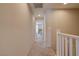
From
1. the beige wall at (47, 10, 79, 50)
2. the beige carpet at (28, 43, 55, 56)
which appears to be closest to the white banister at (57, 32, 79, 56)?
the beige carpet at (28, 43, 55, 56)

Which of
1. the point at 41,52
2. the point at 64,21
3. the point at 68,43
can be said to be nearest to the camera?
the point at 68,43

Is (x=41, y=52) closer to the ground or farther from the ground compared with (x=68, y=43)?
closer to the ground

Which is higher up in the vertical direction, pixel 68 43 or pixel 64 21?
pixel 64 21

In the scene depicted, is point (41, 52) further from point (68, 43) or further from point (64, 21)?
point (68, 43)

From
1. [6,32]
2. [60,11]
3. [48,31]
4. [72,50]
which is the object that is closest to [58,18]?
[60,11]

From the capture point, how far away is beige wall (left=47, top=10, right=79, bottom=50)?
6812 mm

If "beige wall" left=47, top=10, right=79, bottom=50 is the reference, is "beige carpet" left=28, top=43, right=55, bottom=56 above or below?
below

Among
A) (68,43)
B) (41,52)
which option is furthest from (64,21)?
(68,43)

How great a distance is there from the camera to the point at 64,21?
688 cm

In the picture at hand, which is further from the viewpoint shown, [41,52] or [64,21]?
[64,21]

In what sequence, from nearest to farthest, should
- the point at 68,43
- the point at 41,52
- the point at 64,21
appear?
1. the point at 68,43
2. the point at 41,52
3. the point at 64,21

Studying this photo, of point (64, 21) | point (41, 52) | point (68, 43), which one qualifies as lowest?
point (41, 52)

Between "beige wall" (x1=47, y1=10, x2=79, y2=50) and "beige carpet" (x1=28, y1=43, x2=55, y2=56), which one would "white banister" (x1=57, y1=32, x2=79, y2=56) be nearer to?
"beige carpet" (x1=28, y1=43, x2=55, y2=56)

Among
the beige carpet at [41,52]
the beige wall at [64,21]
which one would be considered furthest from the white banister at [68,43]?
the beige wall at [64,21]
